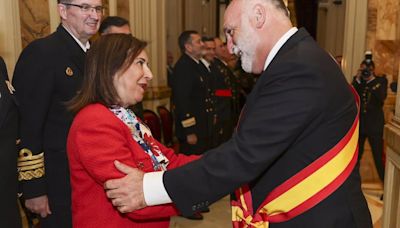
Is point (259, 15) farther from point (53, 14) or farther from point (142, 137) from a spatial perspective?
point (53, 14)

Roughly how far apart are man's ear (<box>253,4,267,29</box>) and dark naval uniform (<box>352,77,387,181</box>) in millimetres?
3953

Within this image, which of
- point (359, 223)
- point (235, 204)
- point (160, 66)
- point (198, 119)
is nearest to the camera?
point (359, 223)

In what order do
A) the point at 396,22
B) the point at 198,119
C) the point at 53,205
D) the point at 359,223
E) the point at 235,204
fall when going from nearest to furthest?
the point at 359,223 → the point at 235,204 → the point at 53,205 → the point at 198,119 → the point at 396,22

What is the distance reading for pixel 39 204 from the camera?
220 cm

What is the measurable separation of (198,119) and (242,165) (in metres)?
Answer: 3.38

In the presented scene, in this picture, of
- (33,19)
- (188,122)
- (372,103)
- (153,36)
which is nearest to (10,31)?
(33,19)

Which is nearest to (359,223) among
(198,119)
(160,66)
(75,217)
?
(75,217)

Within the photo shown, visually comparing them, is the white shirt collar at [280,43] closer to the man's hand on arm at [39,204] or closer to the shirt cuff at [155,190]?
the shirt cuff at [155,190]

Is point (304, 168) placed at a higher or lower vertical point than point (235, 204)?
higher

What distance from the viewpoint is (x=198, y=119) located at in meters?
4.67

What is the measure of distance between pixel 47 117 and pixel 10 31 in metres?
1.39

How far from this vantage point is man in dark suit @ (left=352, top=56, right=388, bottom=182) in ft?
16.1

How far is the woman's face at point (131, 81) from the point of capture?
1562 millimetres

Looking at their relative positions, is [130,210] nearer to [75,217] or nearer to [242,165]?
[75,217]
